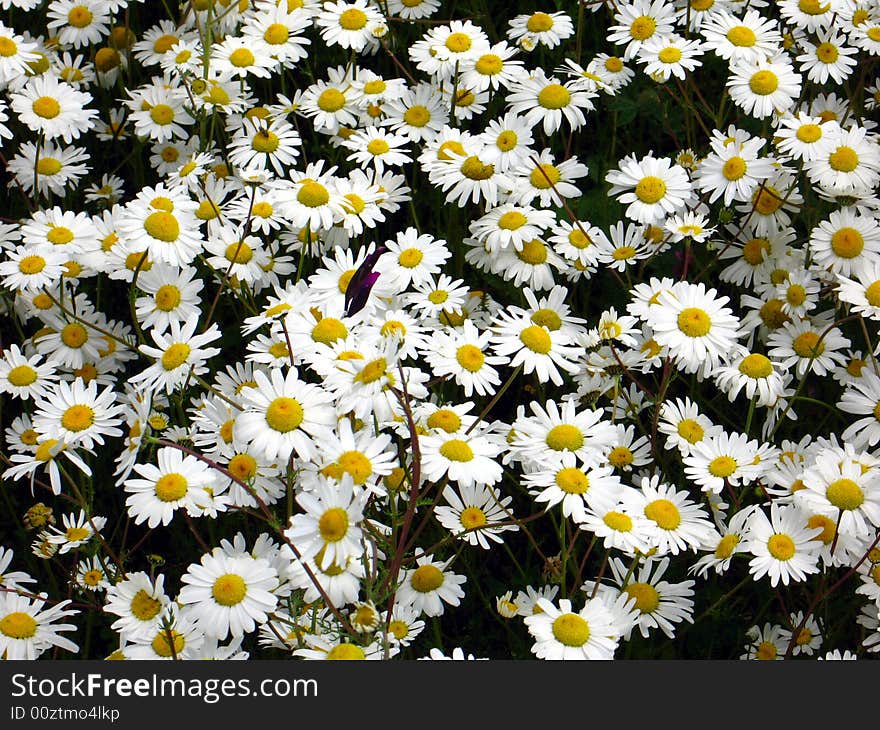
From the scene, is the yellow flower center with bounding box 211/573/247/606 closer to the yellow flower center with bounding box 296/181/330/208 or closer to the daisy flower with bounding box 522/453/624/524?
the daisy flower with bounding box 522/453/624/524

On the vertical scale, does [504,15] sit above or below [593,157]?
above

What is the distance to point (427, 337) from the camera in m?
2.76

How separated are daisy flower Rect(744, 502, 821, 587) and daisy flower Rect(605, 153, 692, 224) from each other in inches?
40.2

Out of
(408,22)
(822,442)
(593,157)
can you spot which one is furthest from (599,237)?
(408,22)

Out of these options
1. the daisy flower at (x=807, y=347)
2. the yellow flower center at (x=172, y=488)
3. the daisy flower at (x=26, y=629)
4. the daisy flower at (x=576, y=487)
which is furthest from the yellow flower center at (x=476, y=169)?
the daisy flower at (x=26, y=629)

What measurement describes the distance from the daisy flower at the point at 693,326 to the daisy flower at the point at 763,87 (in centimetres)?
84

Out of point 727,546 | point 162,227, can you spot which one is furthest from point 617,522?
point 162,227

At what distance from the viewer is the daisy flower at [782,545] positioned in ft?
8.36

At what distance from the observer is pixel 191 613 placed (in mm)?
2328

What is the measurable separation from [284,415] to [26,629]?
0.86 m

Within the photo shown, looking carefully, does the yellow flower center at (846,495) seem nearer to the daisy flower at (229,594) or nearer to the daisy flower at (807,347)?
the daisy flower at (807,347)

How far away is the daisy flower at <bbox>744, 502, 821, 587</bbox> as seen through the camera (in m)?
2.55

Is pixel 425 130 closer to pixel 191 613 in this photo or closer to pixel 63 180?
pixel 63 180

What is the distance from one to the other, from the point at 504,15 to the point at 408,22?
51cm
